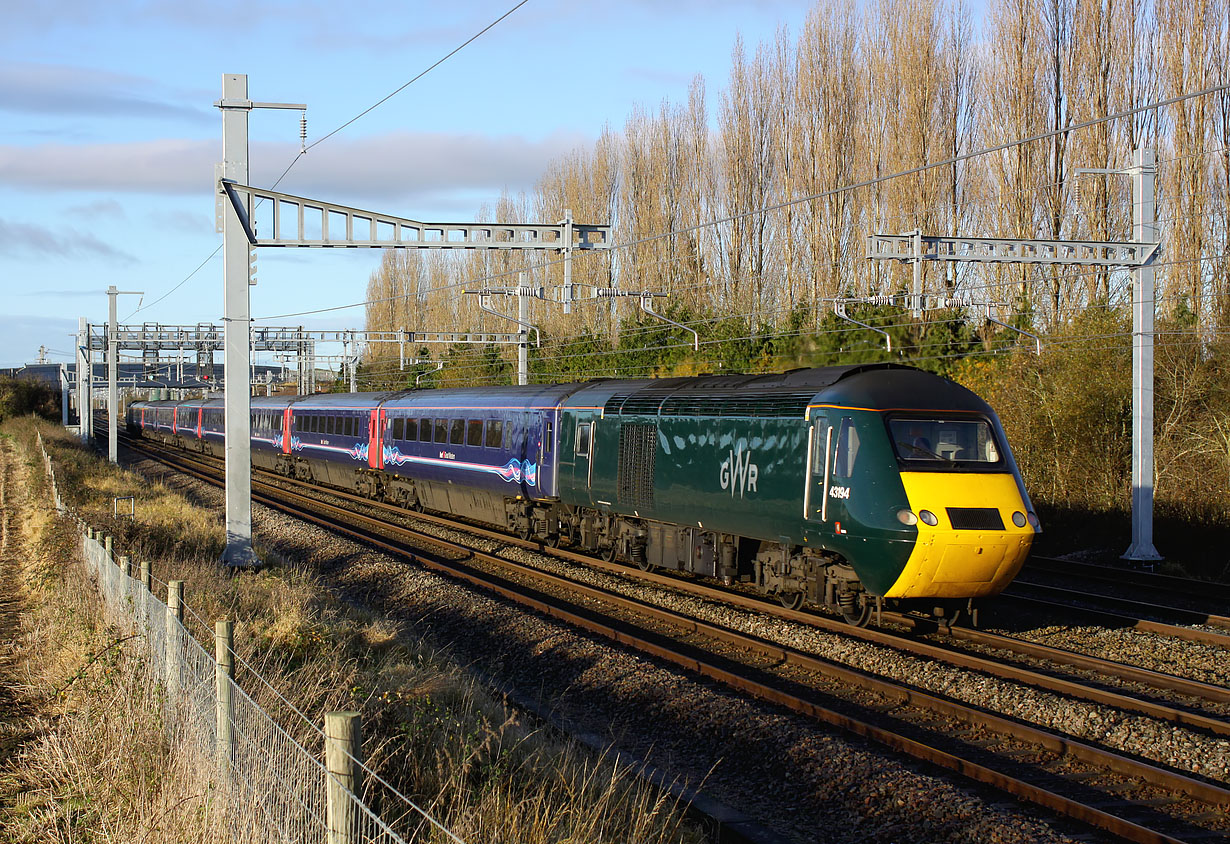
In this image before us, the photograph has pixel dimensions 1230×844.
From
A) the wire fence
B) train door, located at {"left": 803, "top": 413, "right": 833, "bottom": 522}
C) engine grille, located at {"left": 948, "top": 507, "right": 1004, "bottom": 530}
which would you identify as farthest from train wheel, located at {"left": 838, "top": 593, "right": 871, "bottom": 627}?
the wire fence

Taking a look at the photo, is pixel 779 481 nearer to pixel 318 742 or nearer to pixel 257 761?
pixel 318 742

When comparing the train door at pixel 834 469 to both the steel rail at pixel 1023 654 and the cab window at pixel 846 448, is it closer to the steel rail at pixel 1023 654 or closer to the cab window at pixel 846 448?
the cab window at pixel 846 448

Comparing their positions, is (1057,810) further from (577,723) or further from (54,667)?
(54,667)

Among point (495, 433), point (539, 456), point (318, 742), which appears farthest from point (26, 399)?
point (318, 742)

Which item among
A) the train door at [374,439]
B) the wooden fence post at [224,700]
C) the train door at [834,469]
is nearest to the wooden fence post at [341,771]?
the wooden fence post at [224,700]

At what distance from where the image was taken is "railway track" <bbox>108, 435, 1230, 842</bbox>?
695cm

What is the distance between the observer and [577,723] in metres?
9.32

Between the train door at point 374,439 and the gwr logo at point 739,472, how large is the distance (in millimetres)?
16080

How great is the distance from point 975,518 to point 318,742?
6.87 metres

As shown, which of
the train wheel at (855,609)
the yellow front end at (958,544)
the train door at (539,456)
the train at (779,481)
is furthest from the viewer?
the train door at (539,456)

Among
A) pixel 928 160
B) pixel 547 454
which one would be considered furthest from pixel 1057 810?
pixel 928 160

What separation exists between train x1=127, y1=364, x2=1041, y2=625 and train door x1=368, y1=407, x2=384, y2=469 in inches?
244

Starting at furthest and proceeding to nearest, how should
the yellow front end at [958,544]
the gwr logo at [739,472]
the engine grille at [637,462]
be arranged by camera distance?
the engine grille at [637,462]
the gwr logo at [739,472]
the yellow front end at [958,544]

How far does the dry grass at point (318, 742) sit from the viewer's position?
18.8 ft
